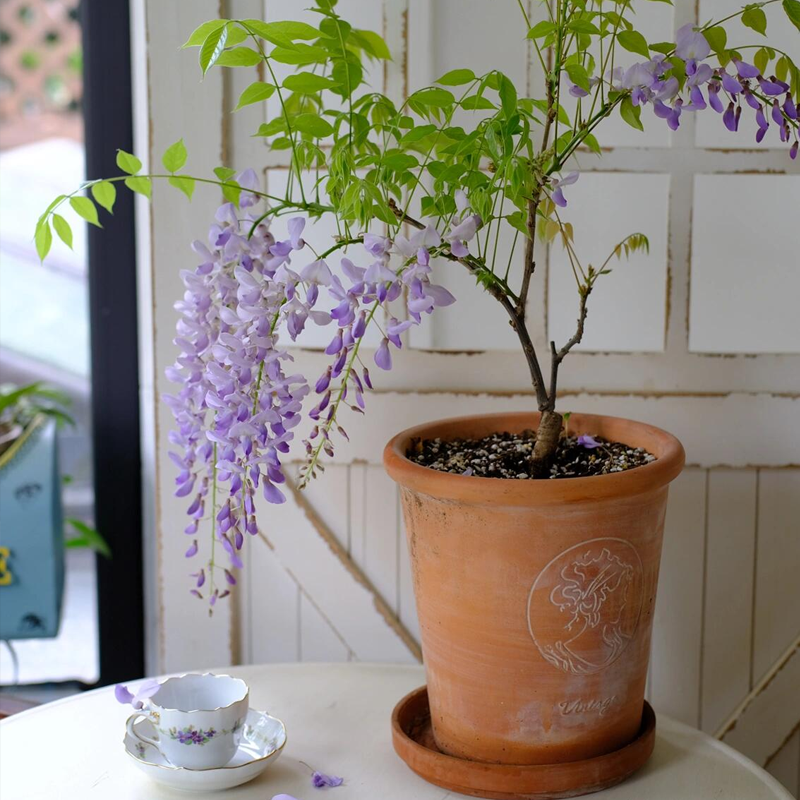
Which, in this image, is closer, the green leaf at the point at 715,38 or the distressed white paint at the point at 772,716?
the green leaf at the point at 715,38

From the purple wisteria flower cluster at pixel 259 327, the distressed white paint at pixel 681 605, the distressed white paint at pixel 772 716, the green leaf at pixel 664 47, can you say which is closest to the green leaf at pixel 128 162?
the purple wisteria flower cluster at pixel 259 327

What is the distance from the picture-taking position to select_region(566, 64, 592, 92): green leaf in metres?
0.95

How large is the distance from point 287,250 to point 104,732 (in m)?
0.61

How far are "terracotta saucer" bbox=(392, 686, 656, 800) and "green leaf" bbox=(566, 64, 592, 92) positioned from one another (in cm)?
68

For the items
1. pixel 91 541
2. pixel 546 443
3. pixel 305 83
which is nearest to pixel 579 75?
pixel 305 83

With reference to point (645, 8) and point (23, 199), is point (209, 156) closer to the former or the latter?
point (645, 8)

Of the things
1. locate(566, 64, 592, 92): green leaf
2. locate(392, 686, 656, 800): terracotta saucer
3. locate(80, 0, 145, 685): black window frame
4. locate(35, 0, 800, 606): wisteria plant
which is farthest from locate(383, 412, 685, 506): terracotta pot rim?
locate(80, 0, 145, 685): black window frame

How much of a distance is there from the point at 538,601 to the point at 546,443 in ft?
0.58

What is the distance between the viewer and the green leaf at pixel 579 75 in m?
0.95

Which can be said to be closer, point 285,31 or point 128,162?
point 285,31

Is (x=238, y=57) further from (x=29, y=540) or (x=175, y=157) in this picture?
(x=29, y=540)

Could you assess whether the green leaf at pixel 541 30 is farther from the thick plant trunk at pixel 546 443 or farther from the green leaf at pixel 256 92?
the thick plant trunk at pixel 546 443

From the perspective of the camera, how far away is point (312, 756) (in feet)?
3.62

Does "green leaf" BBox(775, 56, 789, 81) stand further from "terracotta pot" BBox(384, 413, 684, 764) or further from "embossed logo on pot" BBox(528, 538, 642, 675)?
"embossed logo on pot" BBox(528, 538, 642, 675)
